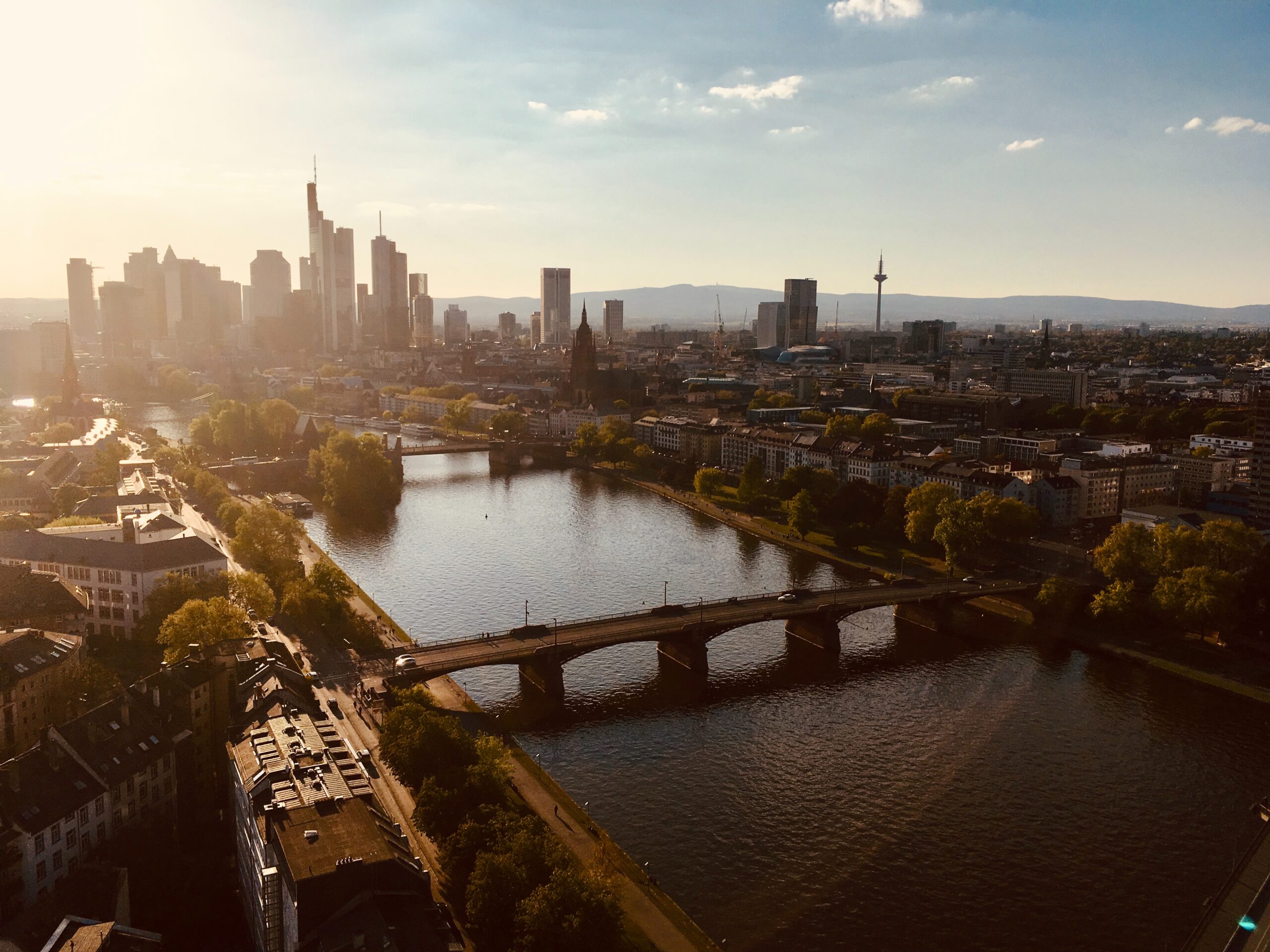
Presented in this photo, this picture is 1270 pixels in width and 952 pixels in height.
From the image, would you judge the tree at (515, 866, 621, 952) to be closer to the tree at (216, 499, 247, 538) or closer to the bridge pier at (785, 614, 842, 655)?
the bridge pier at (785, 614, 842, 655)

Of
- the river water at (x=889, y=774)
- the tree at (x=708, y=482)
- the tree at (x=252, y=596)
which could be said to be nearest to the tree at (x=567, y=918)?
the river water at (x=889, y=774)

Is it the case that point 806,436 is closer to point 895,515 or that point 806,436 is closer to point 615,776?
point 895,515

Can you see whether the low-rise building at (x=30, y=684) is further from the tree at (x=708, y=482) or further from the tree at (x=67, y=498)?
the tree at (x=708, y=482)

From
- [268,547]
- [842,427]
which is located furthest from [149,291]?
[268,547]

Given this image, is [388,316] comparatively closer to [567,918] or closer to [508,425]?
[508,425]

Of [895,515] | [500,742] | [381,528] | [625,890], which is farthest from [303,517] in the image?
[625,890]

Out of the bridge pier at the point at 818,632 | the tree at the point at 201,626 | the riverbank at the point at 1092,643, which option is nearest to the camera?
the tree at the point at 201,626
